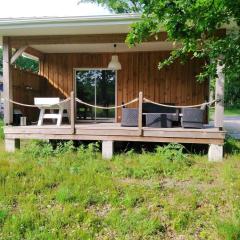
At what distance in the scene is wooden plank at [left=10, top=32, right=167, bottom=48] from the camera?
773 cm

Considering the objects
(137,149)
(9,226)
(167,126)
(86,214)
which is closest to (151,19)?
(86,214)

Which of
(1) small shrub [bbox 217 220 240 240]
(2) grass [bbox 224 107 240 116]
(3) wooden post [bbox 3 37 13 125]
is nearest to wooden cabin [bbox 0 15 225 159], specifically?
(3) wooden post [bbox 3 37 13 125]

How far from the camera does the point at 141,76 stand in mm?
10969

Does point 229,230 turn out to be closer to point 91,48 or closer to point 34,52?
point 91,48

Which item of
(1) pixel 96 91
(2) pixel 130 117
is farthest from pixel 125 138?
(1) pixel 96 91

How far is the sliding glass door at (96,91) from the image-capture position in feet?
37.2

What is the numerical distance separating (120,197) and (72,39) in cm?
448

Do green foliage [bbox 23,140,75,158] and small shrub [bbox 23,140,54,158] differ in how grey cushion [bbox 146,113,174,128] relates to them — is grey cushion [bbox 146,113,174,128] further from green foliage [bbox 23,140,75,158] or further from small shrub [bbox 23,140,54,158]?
small shrub [bbox 23,140,54,158]

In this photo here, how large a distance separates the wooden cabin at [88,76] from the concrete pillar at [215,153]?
0.56m

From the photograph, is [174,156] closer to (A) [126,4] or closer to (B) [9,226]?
(B) [9,226]

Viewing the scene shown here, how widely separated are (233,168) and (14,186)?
377cm

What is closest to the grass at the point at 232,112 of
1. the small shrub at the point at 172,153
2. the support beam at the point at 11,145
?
the small shrub at the point at 172,153

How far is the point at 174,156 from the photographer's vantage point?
6609 millimetres

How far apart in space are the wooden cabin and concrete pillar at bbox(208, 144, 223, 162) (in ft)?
1.83
